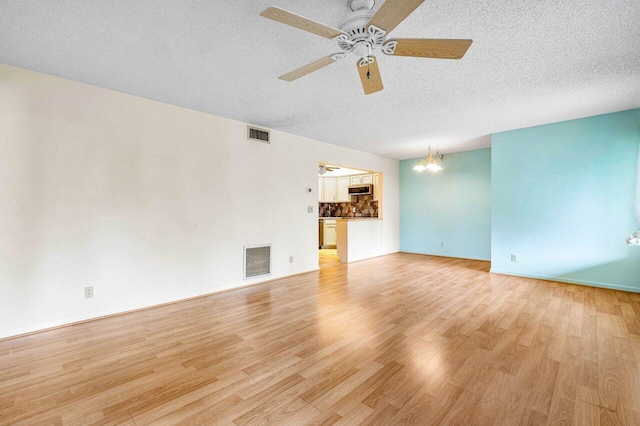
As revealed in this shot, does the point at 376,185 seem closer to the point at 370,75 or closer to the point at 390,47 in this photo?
the point at 370,75

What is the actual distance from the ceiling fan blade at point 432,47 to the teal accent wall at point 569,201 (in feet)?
13.1

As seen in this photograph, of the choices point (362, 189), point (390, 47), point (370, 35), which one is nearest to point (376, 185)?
point (362, 189)

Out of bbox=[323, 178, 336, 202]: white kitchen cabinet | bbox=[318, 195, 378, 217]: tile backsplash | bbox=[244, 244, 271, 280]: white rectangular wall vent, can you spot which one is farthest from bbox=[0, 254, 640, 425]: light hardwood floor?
bbox=[323, 178, 336, 202]: white kitchen cabinet

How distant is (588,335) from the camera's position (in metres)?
2.59

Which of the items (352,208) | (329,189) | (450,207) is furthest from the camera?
(329,189)

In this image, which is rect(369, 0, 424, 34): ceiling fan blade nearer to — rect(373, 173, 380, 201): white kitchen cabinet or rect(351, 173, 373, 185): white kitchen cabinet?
rect(373, 173, 380, 201): white kitchen cabinet

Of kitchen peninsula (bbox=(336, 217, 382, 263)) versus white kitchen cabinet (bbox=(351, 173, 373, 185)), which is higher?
white kitchen cabinet (bbox=(351, 173, 373, 185))

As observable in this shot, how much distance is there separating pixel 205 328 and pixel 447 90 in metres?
3.75

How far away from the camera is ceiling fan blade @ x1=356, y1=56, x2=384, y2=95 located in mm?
2000

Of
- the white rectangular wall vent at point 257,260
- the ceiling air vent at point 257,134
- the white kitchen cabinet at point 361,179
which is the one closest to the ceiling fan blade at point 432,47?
the ceiling air vent at point 257,134

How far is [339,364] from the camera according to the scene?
2.11 m

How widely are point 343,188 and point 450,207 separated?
10.5 feet

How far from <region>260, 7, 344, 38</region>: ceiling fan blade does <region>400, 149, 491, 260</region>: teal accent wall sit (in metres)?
6.04

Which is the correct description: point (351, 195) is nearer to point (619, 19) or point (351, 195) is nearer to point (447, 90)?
point (447, 90)
